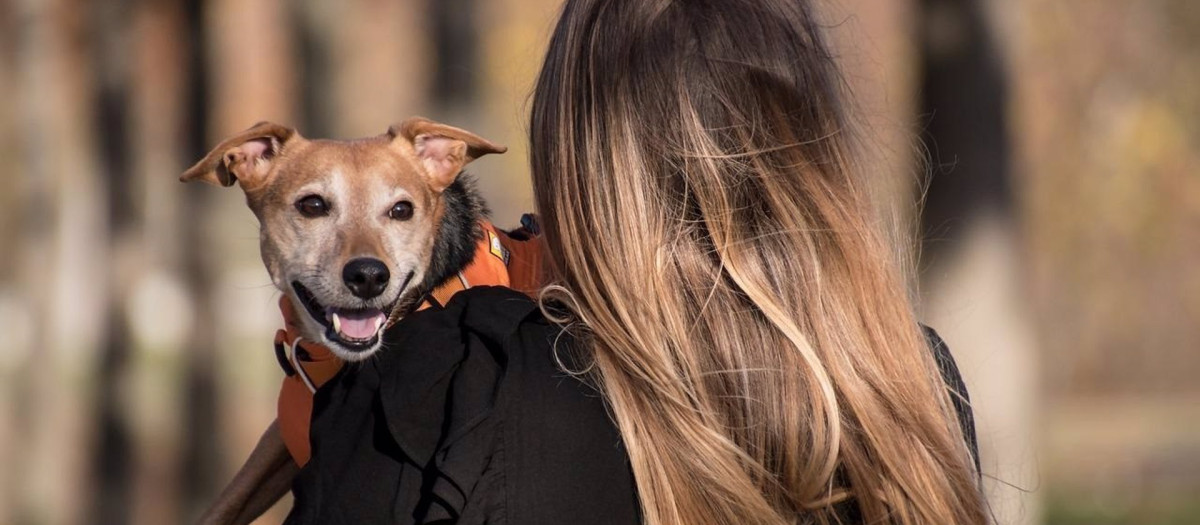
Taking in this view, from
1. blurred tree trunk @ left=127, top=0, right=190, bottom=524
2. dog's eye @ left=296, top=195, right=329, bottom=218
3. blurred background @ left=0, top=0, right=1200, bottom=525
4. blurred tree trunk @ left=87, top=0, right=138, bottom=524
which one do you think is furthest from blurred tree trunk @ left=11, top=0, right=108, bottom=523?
dog's eye @ left=296, top=195, right=329, bottom=218

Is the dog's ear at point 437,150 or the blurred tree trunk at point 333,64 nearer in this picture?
the dog's ear at point 437,150

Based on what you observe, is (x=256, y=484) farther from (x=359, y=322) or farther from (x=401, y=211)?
(x=401, y=211)

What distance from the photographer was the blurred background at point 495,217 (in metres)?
6.11

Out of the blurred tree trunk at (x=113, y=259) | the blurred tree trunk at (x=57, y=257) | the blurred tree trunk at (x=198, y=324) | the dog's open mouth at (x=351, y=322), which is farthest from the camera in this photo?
the blurred tree trunk at (x=57, y=257)

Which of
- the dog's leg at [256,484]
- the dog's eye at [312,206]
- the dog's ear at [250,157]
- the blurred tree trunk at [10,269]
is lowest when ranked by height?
the blurred tree trunk at [10,269]

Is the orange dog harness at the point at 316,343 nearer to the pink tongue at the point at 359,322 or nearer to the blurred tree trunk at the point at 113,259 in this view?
the pink tongue at the point at 359,322

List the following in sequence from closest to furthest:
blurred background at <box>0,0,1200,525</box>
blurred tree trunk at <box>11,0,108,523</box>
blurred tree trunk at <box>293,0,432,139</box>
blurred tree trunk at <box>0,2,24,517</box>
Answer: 1. blurred background at <box>0,0,1200,525</box>
2. blurred tree trunk at <box>293,0,432,139</box>
3. blurred tree trunk at <box>11,0,108,523</box>
4. blurred tree trunk at <box>0,2,24,517</box>

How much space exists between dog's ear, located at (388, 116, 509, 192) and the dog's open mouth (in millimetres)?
375

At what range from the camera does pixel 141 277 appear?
11.4m

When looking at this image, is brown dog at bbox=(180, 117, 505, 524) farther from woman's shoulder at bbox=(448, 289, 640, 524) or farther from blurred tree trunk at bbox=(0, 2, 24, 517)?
blurred tree trunk at bbox=(0, 2, 24, 517)

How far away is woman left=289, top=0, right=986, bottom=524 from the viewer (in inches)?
85.7

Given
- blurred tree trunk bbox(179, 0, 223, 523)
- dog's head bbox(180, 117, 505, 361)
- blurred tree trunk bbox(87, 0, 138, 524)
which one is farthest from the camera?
blurred tree trunk bbox(87, 0, 138, 524)

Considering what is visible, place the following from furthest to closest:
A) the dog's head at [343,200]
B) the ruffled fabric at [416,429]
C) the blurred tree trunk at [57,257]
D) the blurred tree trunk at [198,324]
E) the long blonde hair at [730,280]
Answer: the blurred tree trunk at [57,257] → the blurred tree trunk at [198,324] → the dog's head at [343,200] → the long blonde hair at [730,280] → the ruffled fabric at [416,429]

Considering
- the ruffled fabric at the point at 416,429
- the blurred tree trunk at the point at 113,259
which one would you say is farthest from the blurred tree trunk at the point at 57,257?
the ruffled fabric at the point at 416,429
